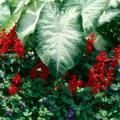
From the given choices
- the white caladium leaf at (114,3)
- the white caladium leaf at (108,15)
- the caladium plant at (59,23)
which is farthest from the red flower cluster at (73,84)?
the white caladium leaf at (114,3)

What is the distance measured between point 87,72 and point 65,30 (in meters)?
0.44

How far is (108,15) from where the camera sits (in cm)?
392

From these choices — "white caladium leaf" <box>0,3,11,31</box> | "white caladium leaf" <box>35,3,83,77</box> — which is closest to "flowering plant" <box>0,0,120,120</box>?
"white caladium leaf" <box>35,3,83,77</box>

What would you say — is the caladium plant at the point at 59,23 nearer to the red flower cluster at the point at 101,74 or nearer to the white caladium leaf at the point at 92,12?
the white caladium leaf at the point at 92,12

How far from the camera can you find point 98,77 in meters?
3.35

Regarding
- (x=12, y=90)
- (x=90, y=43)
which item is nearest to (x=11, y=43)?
(x=12, y=90)

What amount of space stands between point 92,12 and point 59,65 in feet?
2.50

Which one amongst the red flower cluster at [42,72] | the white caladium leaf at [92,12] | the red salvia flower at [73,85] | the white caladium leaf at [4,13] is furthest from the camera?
the white caladium leaf at [4,13]

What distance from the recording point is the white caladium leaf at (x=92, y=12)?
371 cm

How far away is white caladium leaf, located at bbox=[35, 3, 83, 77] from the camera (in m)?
3.33

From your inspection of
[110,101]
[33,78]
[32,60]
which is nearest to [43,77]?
[33,78]

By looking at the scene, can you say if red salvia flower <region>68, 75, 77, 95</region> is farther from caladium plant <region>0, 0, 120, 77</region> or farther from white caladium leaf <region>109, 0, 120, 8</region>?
white caladium leaf <region>109, 0, 120, 8</region>

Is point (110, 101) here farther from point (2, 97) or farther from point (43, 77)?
point (2, 97)

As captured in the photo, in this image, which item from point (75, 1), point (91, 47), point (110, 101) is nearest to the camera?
point (110, 101)
